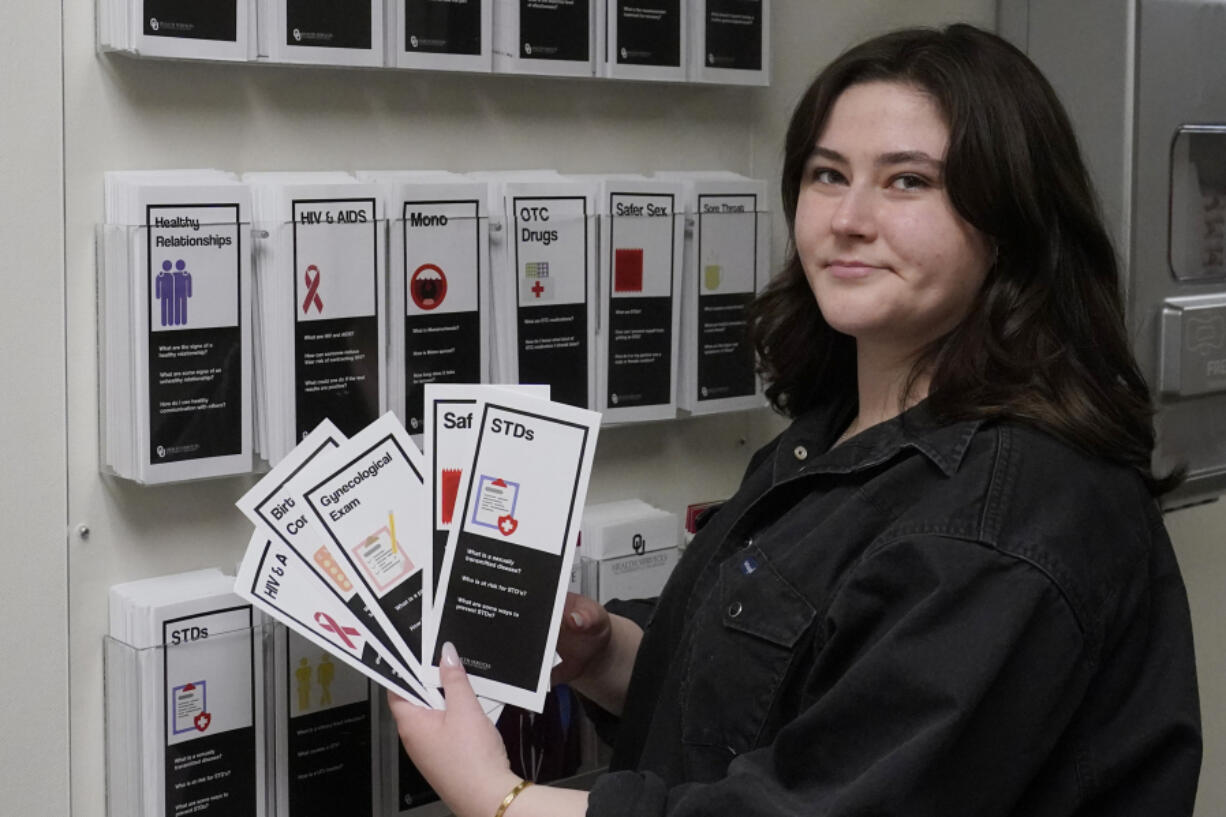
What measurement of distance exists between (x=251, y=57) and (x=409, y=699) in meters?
0.67

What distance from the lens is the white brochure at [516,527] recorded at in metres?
1.47

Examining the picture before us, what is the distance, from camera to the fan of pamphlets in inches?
57.4

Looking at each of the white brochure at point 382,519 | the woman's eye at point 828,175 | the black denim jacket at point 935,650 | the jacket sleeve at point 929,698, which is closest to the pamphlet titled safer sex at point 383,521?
the white brochure at point 382,519

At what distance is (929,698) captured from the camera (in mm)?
1161

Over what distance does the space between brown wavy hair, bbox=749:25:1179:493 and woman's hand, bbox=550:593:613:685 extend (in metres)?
0.50

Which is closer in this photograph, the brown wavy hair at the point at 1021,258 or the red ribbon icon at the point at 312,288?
the brown wavy hair at the point at 1021,258

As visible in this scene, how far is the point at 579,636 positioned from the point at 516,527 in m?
0.29

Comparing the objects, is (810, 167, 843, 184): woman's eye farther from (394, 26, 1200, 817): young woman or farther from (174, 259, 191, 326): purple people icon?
(174, 259, 191, 326): purple people icon

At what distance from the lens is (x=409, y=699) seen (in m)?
1.46

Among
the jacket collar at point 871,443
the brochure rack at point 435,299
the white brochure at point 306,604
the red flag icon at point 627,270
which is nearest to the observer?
the jacket collar at point 871,443

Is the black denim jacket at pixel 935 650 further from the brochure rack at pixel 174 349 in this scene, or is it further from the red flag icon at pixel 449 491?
the brochure rack at pixel 174 349

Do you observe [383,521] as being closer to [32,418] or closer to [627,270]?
[32,418]

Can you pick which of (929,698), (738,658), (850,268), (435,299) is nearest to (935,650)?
(929,698)

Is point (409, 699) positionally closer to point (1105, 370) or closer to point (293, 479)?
point (293, 479)
